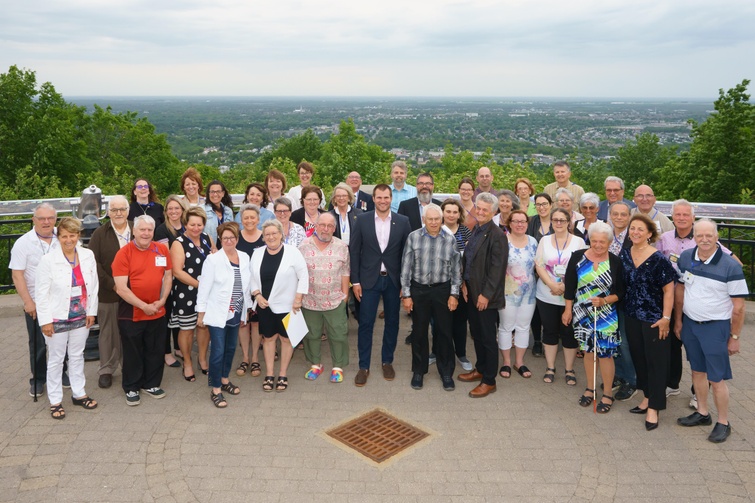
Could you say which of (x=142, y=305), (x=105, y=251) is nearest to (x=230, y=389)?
(x=142, y=305)

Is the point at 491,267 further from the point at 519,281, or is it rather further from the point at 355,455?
the point at 355,455

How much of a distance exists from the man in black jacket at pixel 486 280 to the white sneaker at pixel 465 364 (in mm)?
438

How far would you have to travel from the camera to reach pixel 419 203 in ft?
25.4

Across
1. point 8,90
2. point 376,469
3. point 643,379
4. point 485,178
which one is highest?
point 8,90

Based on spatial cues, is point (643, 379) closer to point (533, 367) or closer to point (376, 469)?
point (533, 367)

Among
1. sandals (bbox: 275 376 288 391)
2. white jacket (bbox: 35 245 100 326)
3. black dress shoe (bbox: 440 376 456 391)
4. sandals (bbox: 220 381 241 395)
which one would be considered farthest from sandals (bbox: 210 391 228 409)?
black dress shoe (bbox: 440 376 456 391)

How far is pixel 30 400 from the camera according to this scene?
234 inches

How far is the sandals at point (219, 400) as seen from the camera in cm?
582

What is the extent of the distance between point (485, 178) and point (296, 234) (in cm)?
278

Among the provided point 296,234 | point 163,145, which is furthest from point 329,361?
point 163,145

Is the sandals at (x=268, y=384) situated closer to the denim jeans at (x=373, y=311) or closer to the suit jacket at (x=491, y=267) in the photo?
the denim jeans at (x=373, y=311)

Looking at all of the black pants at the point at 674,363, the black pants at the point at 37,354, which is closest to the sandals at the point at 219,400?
the black pants at the point at 37,354

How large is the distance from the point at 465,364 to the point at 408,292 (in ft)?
3.89

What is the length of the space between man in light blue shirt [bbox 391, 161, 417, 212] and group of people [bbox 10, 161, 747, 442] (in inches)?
61.6
